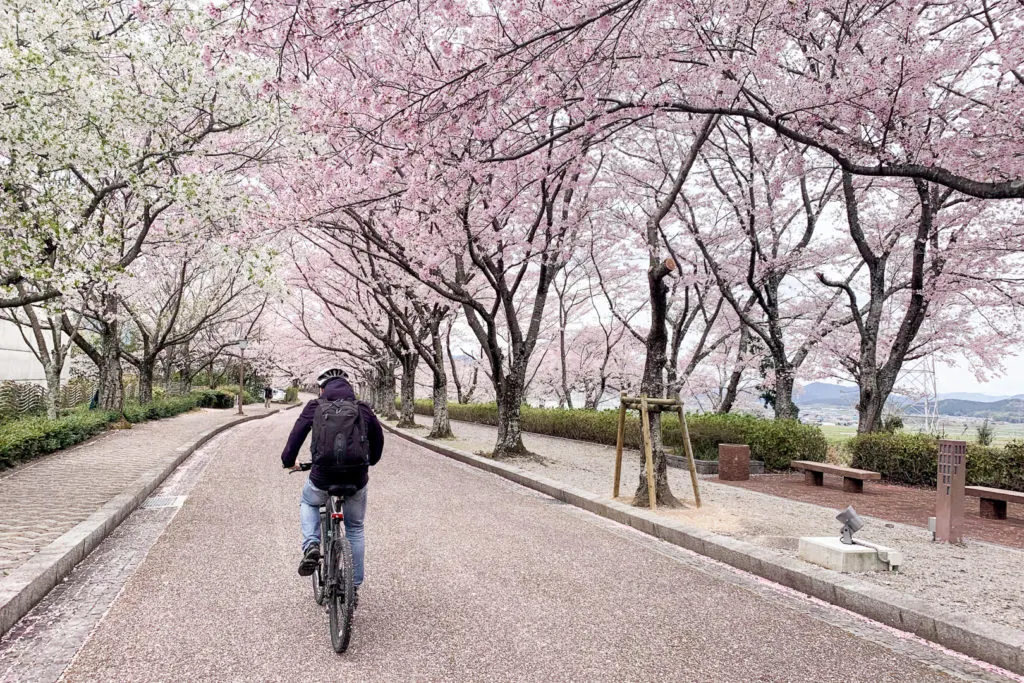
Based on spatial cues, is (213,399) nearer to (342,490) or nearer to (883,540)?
(883,540)

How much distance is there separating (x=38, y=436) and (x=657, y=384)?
1140 cm

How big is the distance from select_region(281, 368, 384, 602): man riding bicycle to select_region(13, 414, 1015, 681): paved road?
54 cm

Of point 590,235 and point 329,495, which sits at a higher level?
point 590,235

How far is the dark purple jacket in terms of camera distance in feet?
14.9

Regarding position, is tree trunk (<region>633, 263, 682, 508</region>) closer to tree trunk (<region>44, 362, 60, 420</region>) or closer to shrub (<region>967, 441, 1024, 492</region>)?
shrub (<region>967, 441, 1024, 492</region>)

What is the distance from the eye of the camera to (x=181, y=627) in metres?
4.50

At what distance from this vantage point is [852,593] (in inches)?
205

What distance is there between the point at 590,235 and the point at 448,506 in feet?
49.6

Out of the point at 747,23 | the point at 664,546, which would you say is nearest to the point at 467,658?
the point at 664,546

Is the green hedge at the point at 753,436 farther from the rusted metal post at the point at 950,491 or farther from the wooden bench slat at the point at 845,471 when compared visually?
the rusted metal post at the point at 950,491

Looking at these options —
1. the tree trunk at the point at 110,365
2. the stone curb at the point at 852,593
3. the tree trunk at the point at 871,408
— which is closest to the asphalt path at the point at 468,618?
the stone curb at the point at 852,593

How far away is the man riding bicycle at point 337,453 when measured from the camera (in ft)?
14.7

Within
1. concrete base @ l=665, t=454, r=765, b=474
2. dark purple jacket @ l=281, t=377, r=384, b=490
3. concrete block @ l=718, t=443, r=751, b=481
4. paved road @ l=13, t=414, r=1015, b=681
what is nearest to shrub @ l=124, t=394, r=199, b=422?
concrete base @ l=665, t=454, r=765, b=474

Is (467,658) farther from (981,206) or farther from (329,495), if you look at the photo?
(981,206)
